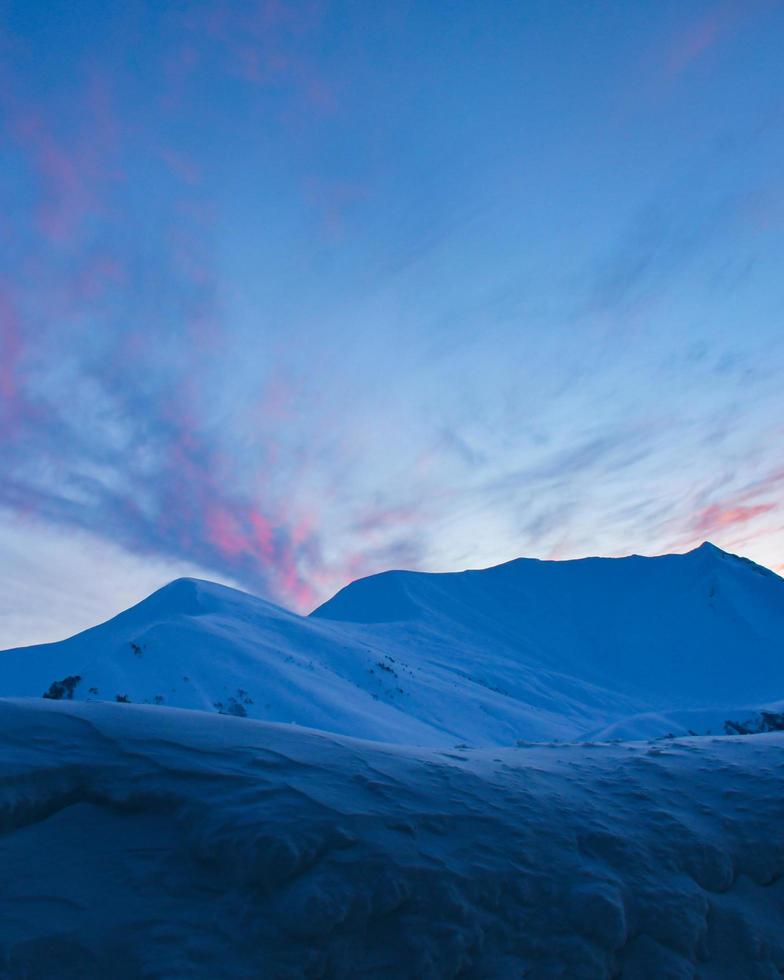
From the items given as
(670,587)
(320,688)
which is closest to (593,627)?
(670,587)

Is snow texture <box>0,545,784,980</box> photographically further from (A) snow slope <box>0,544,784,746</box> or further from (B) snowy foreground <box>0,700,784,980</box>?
(A) snow slope <box>0,544,784,746</box>

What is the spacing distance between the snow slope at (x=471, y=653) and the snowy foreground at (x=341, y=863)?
17.7m

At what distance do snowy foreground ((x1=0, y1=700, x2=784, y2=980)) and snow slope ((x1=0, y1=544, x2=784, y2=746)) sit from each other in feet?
58.2

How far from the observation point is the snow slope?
23.0 meters

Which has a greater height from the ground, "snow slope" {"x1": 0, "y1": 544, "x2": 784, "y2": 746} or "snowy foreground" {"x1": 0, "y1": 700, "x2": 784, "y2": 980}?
"snow slope" {"x1": 0, "y1": 544, "x2": 784, "y2": 746}

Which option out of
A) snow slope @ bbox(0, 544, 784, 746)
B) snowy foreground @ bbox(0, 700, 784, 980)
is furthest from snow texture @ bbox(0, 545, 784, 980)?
snow slope @ bbox(0, 544, 784, 746)

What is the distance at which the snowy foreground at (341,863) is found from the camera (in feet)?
8.42

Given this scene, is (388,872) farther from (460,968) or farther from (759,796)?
(759,796)

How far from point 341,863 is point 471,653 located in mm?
51231

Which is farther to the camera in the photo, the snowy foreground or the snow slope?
the snow slope

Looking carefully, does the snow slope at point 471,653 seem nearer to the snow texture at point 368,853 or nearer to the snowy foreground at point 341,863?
the snow texture at point 368,853

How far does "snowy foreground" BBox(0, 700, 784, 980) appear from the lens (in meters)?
2.57

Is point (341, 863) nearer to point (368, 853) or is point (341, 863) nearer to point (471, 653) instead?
point (368, 853)

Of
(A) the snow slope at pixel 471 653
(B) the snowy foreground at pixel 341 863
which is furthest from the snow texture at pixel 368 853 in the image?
(A) the snow slope at pixel 471 653
